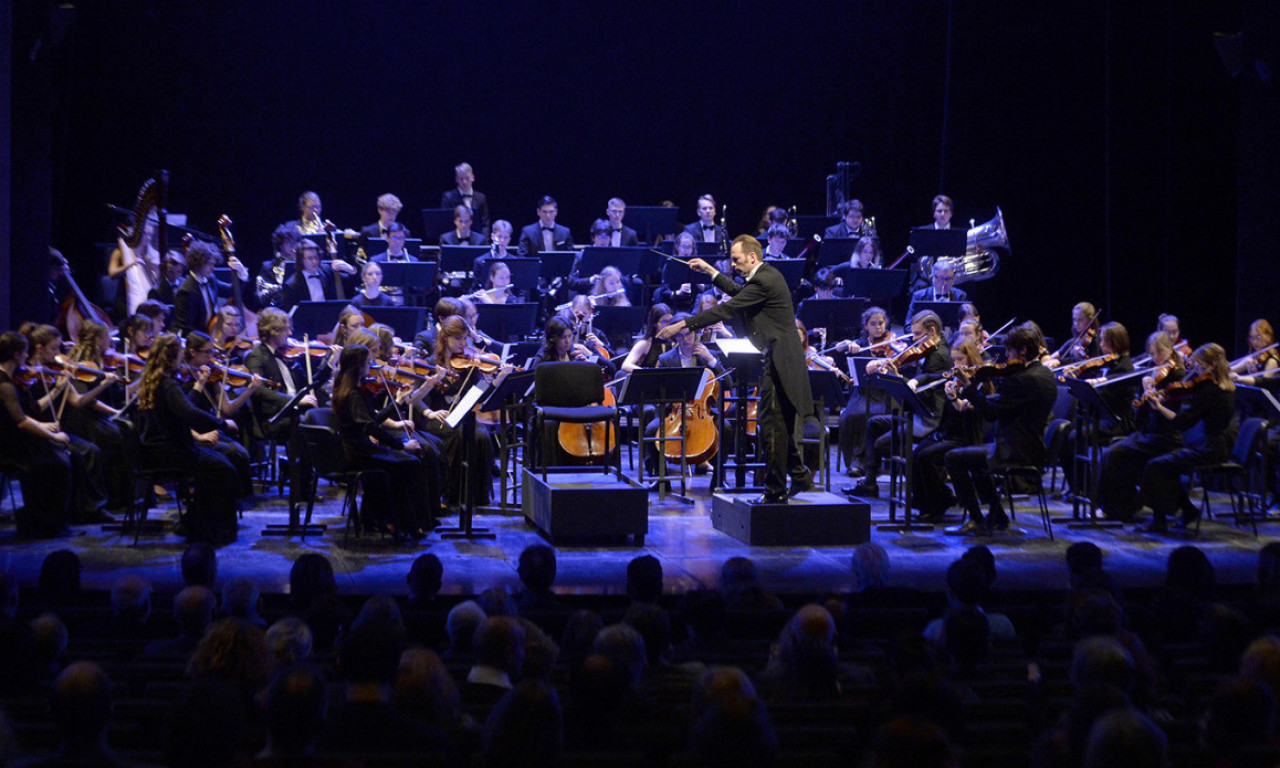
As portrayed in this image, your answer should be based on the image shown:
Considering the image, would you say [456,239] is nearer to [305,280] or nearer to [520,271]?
[520,271]

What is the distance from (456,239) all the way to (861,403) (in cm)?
437

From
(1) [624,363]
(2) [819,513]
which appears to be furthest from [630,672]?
(1) [624,363]

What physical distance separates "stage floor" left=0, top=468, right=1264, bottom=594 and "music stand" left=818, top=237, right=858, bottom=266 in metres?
4.16

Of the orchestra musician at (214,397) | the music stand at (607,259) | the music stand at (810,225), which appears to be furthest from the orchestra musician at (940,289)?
the orchestra musician at (214,397)

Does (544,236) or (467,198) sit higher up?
(467,198)

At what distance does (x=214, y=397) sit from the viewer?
28.4 ft

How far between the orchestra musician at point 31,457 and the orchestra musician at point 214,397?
84 cm

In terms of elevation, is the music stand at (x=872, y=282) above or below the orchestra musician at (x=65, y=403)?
→ above

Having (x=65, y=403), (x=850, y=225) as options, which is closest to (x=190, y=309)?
(x=65, y=403)

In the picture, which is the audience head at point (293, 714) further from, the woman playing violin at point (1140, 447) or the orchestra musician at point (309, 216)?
the orchestra musician at point (309, 216)

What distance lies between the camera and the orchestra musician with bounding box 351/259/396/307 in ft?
35.6

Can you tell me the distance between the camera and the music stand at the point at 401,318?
389 inches

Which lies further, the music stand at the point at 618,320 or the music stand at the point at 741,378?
the music stand at the point at 618,320

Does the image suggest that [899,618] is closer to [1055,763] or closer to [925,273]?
[1055,763]
